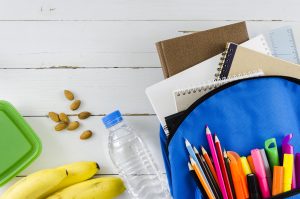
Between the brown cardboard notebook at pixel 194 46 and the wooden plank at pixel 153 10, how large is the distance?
5 centimetres

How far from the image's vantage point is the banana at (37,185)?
69 cm

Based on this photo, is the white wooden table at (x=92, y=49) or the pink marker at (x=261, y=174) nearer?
the pink marker at (x=261, y=174)

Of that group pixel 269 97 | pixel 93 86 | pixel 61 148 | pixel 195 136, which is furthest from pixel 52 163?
pixel 269 97

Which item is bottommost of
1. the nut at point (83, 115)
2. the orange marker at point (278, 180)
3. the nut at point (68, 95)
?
the orange marker at point (278, 180)

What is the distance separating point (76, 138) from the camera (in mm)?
772

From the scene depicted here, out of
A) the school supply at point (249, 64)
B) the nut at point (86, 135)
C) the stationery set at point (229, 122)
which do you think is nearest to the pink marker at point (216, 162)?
the stationery set at point (229, 122)

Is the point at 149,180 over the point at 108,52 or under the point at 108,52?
under

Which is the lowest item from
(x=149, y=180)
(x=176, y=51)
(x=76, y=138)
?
(x=149, y=180)

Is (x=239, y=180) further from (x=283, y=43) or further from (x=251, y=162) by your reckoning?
(x=283, y=43)

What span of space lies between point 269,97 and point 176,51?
169mm

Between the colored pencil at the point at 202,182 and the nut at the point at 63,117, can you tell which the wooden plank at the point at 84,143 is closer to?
the nut at the point at 63,117

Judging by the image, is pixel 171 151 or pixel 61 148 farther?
pixel 61 148

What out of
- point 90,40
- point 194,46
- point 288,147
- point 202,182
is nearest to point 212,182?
point 202,182

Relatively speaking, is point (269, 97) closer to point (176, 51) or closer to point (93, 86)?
point (176, 51)
